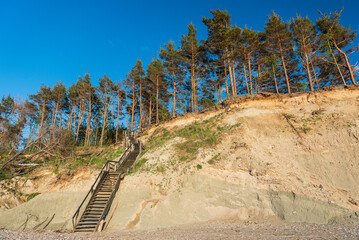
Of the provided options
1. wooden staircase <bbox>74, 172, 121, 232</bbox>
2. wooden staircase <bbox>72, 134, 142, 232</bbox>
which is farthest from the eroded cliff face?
wooden staircase <bbox>74, 172, 121, 232</bbox>

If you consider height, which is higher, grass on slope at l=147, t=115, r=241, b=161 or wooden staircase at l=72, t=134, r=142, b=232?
grass on slope at l=147, t=115, r=241, b=161

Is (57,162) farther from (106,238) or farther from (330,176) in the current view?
(330,176)

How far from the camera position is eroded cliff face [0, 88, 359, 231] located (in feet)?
35.2

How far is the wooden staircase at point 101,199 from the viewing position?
10.8 m

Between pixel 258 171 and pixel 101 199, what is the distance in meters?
11.4

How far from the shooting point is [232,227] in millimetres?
9367

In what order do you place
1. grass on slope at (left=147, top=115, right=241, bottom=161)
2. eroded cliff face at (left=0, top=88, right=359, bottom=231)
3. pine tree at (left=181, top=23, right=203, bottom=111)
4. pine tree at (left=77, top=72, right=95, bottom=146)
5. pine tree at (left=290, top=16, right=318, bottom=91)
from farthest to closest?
pine tree at (left=77, top=72, right=95, bottom=146)
pine tree at (left=181, top=23, right=203, bottom=111)
pine tree at (left=290, top=16, right=318, bottom=91)
grass on slope at (left=147, top=115, right=241, bottom=161)
eroded cliff face at (left=0, top=88, right=359, bottom=231)

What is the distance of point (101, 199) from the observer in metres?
12.9

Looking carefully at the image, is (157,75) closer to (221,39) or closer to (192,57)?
(192,57)

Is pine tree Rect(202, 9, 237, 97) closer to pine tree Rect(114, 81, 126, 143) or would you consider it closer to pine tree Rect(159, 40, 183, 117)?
pine tree Rect(159, 40, 183, 117)

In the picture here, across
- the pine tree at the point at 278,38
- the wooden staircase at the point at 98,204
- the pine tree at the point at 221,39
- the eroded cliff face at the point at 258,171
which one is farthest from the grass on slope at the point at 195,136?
the pine tree at the point at 278,38

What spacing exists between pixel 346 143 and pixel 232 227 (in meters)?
11.3

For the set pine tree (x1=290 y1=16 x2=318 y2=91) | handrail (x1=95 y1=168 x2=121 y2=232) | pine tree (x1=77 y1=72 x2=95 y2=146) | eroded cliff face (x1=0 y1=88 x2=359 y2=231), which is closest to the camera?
eroded cliff face (x1=0 y1=88 x2=359 y2=231)

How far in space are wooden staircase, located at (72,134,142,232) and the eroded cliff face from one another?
2.06 ft
